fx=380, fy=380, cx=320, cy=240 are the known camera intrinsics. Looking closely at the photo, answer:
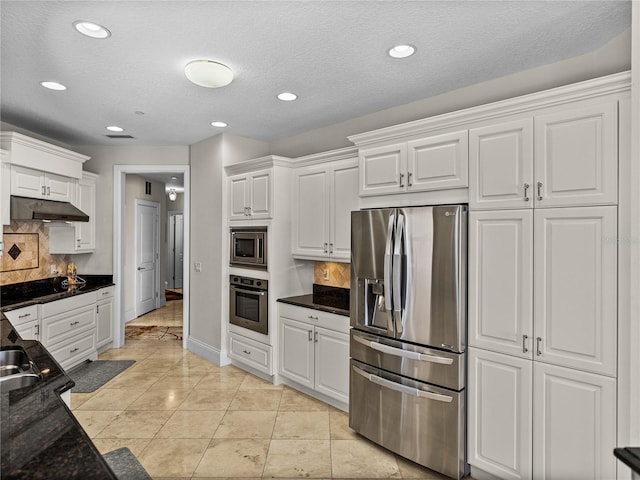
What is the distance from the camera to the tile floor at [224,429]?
250 centimetres

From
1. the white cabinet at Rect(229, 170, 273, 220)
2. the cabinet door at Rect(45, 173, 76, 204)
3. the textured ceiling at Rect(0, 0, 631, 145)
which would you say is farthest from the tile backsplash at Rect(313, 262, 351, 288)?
the cabinet door at Rect(45, 173, 76, 204)

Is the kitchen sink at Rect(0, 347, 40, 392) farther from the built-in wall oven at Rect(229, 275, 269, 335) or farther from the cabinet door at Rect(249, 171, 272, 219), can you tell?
the cabinet door at Rect(249, 171, 272, 219)

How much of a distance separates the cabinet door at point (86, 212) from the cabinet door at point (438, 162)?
4.03m

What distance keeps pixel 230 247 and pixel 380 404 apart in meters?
2.53

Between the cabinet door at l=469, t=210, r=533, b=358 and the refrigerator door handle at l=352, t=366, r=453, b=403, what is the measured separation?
1.32ft

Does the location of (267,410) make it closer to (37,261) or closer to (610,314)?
(610,314)

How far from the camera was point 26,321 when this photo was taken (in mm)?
3570

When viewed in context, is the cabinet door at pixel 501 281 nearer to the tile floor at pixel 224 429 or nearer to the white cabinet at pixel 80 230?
the tile floor at pixel 224 429

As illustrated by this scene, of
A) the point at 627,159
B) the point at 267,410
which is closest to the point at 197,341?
the point at 267,410

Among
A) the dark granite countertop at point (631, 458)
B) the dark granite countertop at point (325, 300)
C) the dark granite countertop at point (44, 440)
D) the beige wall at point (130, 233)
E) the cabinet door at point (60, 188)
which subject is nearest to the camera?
the dark granite countertop at point (44, 440)

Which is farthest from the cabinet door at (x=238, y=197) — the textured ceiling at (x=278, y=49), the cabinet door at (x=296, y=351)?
the cabinet door at (x=296, y=351)

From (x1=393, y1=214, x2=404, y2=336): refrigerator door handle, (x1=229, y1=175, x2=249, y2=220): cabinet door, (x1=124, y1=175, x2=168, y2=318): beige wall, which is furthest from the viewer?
(x1=124, y1=175, x2=168, y2=318): beige wall

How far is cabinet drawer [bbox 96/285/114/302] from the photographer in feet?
15.3

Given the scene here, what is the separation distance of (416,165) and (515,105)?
694 mm
